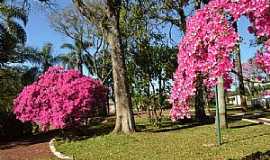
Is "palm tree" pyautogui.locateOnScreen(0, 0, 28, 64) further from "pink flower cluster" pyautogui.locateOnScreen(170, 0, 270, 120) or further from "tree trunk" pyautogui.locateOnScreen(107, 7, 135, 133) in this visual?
"pink flower cluster" pyautogui.locateOnScreen(170, 0, 270, 120)

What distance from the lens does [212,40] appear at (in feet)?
21.9

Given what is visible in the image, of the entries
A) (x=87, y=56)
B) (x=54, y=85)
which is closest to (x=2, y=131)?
(x=54, y=85)

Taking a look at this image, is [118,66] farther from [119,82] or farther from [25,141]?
[25,141]

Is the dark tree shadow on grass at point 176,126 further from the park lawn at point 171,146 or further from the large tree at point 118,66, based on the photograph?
the park lawn at point 171,146

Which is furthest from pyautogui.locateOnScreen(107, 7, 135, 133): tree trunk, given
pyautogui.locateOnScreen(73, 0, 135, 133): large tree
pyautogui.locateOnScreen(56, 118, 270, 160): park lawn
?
pyautogui.locateOnScreen(56, 118, 270, 160): park lawn

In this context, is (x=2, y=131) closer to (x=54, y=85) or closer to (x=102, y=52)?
(x=54, y=85)

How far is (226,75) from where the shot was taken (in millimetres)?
6973

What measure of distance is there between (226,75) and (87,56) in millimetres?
49553

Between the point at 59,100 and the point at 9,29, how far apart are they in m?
11.4

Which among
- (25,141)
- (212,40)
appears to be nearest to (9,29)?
(25,141)

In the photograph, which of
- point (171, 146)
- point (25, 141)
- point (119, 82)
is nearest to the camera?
point (171, 146)

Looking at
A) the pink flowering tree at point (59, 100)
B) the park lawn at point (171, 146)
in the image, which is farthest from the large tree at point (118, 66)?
the park lawn at point (171, 146)

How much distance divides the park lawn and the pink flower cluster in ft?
18.9

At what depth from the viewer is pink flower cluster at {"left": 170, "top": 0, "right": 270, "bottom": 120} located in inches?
259
